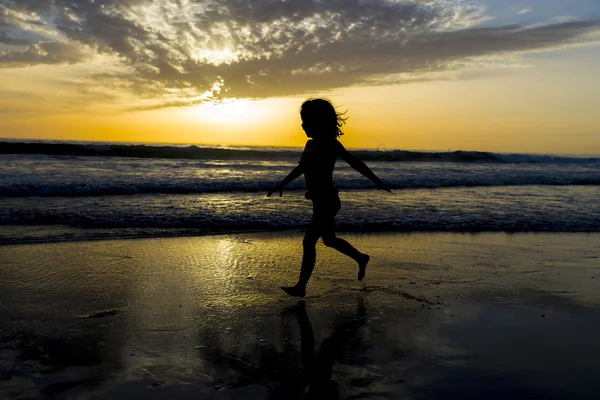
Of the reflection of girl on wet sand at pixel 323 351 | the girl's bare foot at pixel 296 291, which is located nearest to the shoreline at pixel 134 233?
the girl's bare foot at pixel 296 291

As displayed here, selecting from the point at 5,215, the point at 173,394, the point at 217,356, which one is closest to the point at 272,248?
the point at 217,356

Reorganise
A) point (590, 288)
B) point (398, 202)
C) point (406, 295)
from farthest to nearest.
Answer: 1. point (398, 202)
2. point (590, 288)
3. point (406, 295)

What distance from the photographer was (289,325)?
11.8ft

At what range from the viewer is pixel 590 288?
187 inches

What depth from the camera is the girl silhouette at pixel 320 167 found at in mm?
4215

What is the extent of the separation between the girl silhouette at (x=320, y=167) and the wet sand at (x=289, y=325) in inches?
18.6

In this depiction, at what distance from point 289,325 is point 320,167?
59.6 inches

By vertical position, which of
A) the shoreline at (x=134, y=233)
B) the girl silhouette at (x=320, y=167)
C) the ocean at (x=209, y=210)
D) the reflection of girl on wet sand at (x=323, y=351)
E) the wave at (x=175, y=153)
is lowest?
the reflection of girl on wet sand at (x=323, y=351)

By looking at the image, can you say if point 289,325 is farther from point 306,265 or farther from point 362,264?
point 362,264

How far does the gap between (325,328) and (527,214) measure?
8.03 metres

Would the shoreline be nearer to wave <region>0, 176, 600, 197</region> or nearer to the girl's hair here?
the girl's hair

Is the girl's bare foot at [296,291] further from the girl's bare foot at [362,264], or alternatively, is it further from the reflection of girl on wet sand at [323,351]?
the girl's bare foot at [362,264]

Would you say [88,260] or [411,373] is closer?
[411,373]

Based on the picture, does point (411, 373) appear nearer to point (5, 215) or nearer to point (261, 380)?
point (261, 380)
